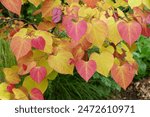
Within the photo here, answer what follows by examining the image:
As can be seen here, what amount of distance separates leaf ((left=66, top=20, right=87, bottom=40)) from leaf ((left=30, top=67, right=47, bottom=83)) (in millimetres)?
271

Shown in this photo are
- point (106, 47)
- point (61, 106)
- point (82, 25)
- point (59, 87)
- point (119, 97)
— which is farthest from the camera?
point (119, 97)

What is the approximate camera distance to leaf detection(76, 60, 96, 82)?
181 cm

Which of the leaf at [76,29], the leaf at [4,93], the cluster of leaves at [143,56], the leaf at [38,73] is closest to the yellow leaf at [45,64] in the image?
the leaf at [38,73]

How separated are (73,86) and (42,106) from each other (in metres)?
1.01

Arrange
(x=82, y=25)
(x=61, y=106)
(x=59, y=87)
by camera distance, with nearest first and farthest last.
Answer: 1. (x=82, y=25)
2. (x=61, y=106)
3. (x=59, y=87)

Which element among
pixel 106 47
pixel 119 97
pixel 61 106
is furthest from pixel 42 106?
pixel 119 97

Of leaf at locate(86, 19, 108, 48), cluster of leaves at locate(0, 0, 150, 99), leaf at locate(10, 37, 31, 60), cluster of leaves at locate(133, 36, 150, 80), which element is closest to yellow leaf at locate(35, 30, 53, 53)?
cluster of leaves at locate(0, 0, 150, 99)

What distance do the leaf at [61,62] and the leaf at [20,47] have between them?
0.57 ft

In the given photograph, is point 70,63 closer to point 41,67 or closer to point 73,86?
point 41,67

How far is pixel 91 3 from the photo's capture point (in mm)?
1841

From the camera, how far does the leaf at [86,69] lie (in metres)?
1.81

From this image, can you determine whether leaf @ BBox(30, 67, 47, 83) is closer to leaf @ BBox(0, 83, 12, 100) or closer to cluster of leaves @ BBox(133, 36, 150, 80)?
leaf @ BBox(0, 83, 12, 100)

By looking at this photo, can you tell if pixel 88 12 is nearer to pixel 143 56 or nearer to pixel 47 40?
pixel 47 40

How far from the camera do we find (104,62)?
1892 millimetres
